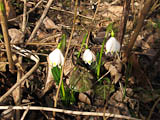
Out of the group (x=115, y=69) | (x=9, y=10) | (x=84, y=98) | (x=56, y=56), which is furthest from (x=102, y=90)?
(x=9, y=10)

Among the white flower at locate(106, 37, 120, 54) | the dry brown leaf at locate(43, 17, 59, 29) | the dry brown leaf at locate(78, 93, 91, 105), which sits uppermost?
the dry brown leaf at locate(43, 17, 59, 29)

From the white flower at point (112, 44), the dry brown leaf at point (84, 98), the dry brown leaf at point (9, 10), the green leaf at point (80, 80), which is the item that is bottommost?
the dry brown leaf at point (84, 98)

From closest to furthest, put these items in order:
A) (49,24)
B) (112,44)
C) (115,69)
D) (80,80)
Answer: (112,44) < (80,80) < (115,69) < (49,24)

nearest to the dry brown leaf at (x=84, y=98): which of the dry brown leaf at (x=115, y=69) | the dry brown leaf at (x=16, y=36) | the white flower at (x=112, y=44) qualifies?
the dry brown leaf at (x=115, y=69)

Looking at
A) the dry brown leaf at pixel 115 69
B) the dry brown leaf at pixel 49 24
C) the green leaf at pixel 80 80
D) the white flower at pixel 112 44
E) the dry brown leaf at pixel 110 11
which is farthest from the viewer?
the dry brown leaf at pixel 110 11

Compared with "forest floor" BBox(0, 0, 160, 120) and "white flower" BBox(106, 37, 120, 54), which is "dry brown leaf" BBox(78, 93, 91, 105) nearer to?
"forest floor" BBox(0, 0, 160, 120)

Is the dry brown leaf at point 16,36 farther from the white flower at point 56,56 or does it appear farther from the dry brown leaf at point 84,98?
the dry brown leaf at point 84,98

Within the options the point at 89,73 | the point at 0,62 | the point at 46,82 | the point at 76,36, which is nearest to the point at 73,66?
the point at 89,73

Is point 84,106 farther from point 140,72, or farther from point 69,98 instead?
point 140,72

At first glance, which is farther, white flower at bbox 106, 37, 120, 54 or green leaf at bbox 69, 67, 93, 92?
green leaf at bbox 69, 67, 93, 92

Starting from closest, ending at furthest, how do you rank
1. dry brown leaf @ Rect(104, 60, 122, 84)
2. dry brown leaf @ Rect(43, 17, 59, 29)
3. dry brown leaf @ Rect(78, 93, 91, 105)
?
dry brown leaf @ Rect(78, 93, 91, 105) < dry brown leaf @ Rect(104, 60, 122, 84) < dry brown leaf @ Rect(43, 17, 59, 29)

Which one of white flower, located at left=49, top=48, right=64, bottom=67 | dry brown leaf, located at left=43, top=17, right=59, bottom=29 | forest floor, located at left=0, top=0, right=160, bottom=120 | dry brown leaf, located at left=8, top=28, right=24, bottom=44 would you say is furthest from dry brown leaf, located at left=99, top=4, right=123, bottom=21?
white flower, located at left=49, top=48, right=64, bottom=67

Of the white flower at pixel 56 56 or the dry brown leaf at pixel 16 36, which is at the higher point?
the dry brown leaf at pixel 16 36

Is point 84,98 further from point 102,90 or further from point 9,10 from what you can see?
point 9,10
